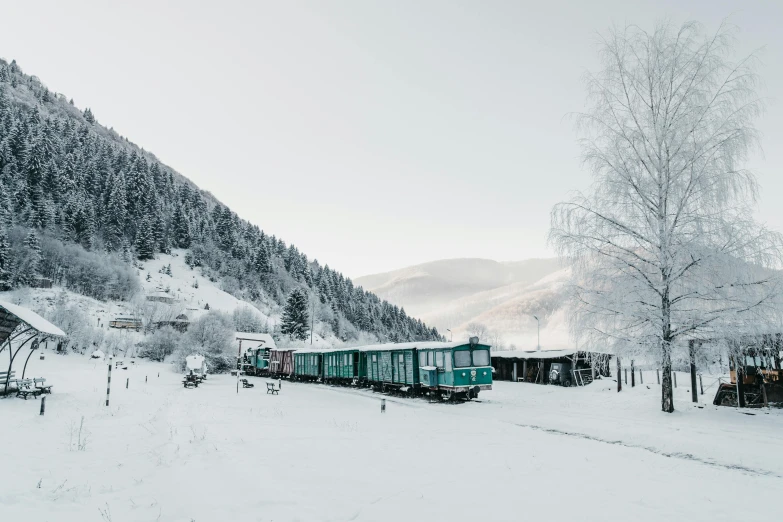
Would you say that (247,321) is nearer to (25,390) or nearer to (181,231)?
(181,231)

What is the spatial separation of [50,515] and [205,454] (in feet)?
12.3

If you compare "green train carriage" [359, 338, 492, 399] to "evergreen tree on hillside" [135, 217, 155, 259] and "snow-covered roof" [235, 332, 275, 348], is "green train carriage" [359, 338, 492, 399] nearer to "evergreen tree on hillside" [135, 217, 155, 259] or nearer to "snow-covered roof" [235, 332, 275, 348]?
"snow-covered roof" [235, 332, 275, 348]

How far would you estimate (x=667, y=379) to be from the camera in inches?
649

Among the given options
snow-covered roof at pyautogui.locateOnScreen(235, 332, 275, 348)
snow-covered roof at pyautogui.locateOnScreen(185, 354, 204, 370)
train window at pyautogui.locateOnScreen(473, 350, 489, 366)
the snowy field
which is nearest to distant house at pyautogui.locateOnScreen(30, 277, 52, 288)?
snow-covered roof at pyautogui.locateOnScreen(235, 332, 275, 348)

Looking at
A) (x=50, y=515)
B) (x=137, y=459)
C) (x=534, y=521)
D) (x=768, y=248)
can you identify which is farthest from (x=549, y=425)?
(x=50, y=515)

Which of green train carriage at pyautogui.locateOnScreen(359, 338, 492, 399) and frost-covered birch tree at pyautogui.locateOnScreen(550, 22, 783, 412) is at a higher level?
frost-covered birch tree at pyautogui.locateOnScreen(550, 22, 783, 412)

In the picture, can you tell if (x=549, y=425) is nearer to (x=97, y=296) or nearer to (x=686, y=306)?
(x=686, y=306)

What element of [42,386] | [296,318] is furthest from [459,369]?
[296,318]

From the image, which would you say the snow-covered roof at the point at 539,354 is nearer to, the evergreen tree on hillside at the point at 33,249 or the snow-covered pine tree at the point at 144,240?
the evergreen tree on hillside at the point at 33,249

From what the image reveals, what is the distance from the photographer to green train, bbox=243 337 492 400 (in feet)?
78.1

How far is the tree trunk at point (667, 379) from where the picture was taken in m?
15.9

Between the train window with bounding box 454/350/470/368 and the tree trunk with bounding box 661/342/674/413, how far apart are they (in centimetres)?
924

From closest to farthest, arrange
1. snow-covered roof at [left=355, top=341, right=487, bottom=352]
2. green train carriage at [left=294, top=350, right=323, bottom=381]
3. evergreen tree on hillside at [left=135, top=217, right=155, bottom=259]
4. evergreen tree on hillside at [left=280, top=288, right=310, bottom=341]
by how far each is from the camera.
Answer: snow-covered roof at [left=355, top=341, right=487, bottom=352] → green train carriage at [left=294, top=350, right=323, bottom=381] → evergreen tree on hillside at [left=280, top=288, right=310, bottom=341] → evergreen tree on hillside at [left=135, top=217, right=155, bottom=259]

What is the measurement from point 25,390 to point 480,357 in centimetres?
2085
